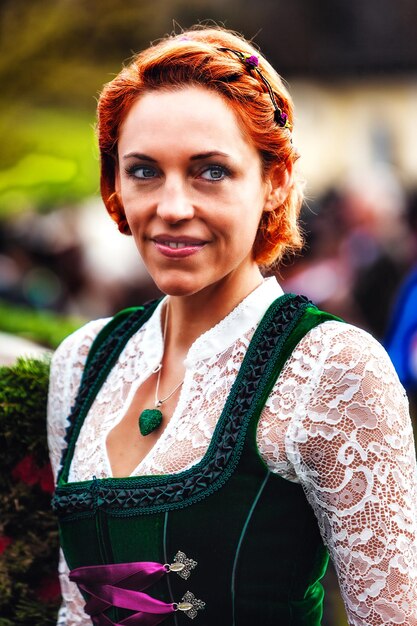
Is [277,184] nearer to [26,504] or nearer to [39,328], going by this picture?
[26,504]

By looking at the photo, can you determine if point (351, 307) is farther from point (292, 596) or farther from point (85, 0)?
point (292, 596)

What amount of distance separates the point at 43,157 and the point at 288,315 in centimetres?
661

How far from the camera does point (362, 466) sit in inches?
74.0

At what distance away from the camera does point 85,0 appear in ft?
25.6

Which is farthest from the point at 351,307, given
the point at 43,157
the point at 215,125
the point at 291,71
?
the point at 291,71

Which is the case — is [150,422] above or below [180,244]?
below

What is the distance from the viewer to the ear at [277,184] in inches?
85.5

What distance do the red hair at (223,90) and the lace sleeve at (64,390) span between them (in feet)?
1.59

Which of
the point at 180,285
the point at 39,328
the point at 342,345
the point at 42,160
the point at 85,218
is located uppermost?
the point at 85,218

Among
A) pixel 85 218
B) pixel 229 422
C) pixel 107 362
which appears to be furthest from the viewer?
pixel 85 218

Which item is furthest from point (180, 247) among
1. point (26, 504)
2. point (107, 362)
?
point (26, 504)

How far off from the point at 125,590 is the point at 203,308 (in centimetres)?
62

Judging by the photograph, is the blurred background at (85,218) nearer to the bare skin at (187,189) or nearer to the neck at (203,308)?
the neck at (203,308)

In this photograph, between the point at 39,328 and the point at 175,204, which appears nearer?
the point at 175,204
